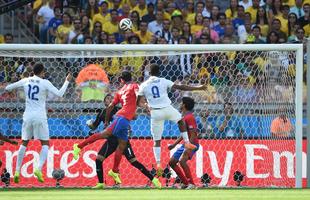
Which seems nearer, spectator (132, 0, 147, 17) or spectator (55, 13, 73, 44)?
spectator (55, 13, 73, 44)

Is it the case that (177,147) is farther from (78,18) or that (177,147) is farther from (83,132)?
(78,18)

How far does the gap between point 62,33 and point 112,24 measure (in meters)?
1.08

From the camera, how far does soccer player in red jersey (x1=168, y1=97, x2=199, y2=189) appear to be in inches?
675

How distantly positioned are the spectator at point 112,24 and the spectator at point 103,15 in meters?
0.12

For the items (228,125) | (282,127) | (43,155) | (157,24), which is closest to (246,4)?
(157,24)

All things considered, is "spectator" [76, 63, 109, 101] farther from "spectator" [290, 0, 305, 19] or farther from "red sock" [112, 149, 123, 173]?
"spectator" [290, 0, 305, 19]

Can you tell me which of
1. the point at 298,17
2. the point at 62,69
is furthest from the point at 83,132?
the point at 298,17

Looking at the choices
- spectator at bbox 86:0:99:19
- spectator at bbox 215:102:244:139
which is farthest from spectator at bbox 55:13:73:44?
spectator at bbox 215:102:244:139

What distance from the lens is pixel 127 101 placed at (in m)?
17.2

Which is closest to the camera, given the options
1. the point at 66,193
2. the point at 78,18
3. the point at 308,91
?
the point at 66,193

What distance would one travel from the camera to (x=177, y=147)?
18.5m

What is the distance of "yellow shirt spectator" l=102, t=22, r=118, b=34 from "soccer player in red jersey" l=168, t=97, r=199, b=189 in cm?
527

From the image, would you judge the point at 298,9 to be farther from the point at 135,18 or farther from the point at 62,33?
the point at 62,33

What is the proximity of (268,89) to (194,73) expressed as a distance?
1.28 meters
